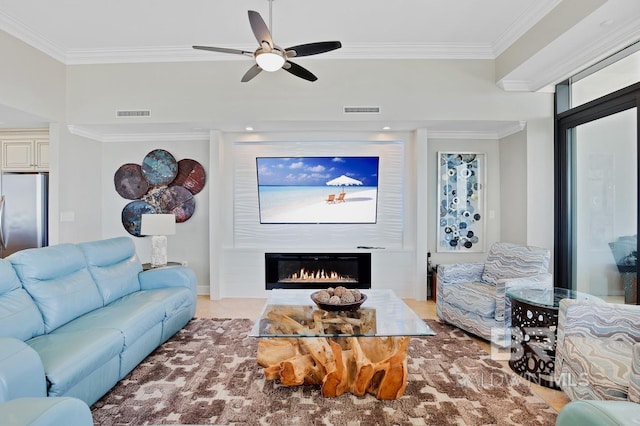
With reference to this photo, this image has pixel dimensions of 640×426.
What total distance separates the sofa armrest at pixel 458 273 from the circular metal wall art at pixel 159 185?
3494 millimetres

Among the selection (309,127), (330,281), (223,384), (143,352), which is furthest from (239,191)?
(223,384)

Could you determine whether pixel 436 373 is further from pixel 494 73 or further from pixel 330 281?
pixel 494 73

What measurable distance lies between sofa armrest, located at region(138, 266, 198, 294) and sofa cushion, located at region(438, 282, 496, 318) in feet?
9.00

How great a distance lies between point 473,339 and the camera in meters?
3.33

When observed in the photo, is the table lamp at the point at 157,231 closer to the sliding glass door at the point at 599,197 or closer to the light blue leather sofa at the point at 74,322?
the light blue leather sofa at the point at 74,322

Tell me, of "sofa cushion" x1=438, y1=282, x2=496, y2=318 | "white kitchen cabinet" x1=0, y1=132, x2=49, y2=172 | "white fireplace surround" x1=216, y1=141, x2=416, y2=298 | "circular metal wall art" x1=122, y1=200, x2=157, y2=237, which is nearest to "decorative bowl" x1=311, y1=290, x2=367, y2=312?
"sofa cushion" x1=438, y1=282, x2=496, y2=318

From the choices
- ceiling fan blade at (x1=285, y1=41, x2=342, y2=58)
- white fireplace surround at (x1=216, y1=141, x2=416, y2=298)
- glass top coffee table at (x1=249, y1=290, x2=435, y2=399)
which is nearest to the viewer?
glass top coffee table at (x1=249, y1=290, x2=435, y2=399)

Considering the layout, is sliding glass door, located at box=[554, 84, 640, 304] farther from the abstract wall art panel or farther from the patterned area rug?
the patterned area rug

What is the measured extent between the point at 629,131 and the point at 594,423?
3111 mm

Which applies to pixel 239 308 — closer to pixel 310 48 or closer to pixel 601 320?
pixel 310 48

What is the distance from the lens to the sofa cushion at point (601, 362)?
68.8 inches

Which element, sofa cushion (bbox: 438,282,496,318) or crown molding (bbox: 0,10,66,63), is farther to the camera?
crown molding (bbox: 0,10,66,63)

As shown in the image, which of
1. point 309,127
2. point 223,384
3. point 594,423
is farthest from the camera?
point 309,127

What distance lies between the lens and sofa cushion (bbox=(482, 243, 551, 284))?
345 cm
